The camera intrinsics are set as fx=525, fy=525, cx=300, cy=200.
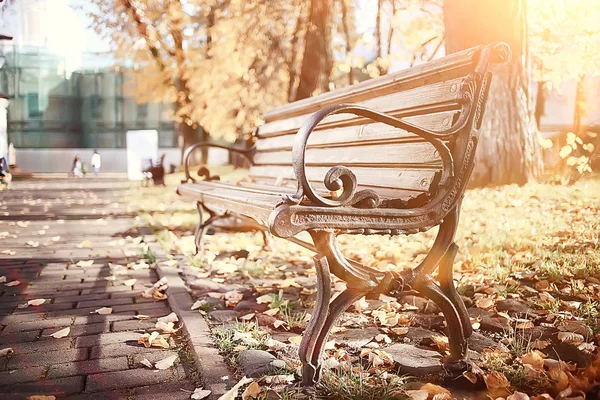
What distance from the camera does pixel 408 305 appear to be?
10.6ft

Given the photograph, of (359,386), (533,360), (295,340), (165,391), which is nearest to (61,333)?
(165,391)

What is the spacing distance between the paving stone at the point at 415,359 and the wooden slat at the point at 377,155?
0.88 metres

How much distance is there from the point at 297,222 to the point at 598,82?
7831 millimetres

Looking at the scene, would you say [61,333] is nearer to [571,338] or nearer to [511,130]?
[571,338]

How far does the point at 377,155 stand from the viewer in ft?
9.34

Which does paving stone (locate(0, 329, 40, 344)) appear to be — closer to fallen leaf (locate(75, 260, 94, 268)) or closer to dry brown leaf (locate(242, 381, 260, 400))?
dry brown leaf (locate(242, 381, 260, 400))

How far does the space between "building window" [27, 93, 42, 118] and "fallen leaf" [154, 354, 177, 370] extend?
1823 inches

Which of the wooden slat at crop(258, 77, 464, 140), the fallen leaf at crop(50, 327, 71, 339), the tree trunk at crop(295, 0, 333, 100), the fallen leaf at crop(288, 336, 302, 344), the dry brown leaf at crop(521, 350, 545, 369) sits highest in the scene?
the tree trunk at crop(295, 0, 333, 100)

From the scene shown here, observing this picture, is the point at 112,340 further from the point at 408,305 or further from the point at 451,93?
the point at 451,93

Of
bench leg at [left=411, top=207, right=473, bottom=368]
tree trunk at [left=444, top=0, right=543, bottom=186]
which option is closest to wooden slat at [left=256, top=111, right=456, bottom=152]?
bench leg at [left=411, top=207, right=473, bottom=368]

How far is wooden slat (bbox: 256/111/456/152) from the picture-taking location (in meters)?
2.45

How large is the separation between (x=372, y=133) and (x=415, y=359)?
122 centimetres

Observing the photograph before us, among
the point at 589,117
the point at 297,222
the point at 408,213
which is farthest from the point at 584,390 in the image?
the point at 589,117

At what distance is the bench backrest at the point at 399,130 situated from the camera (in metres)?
2.35
